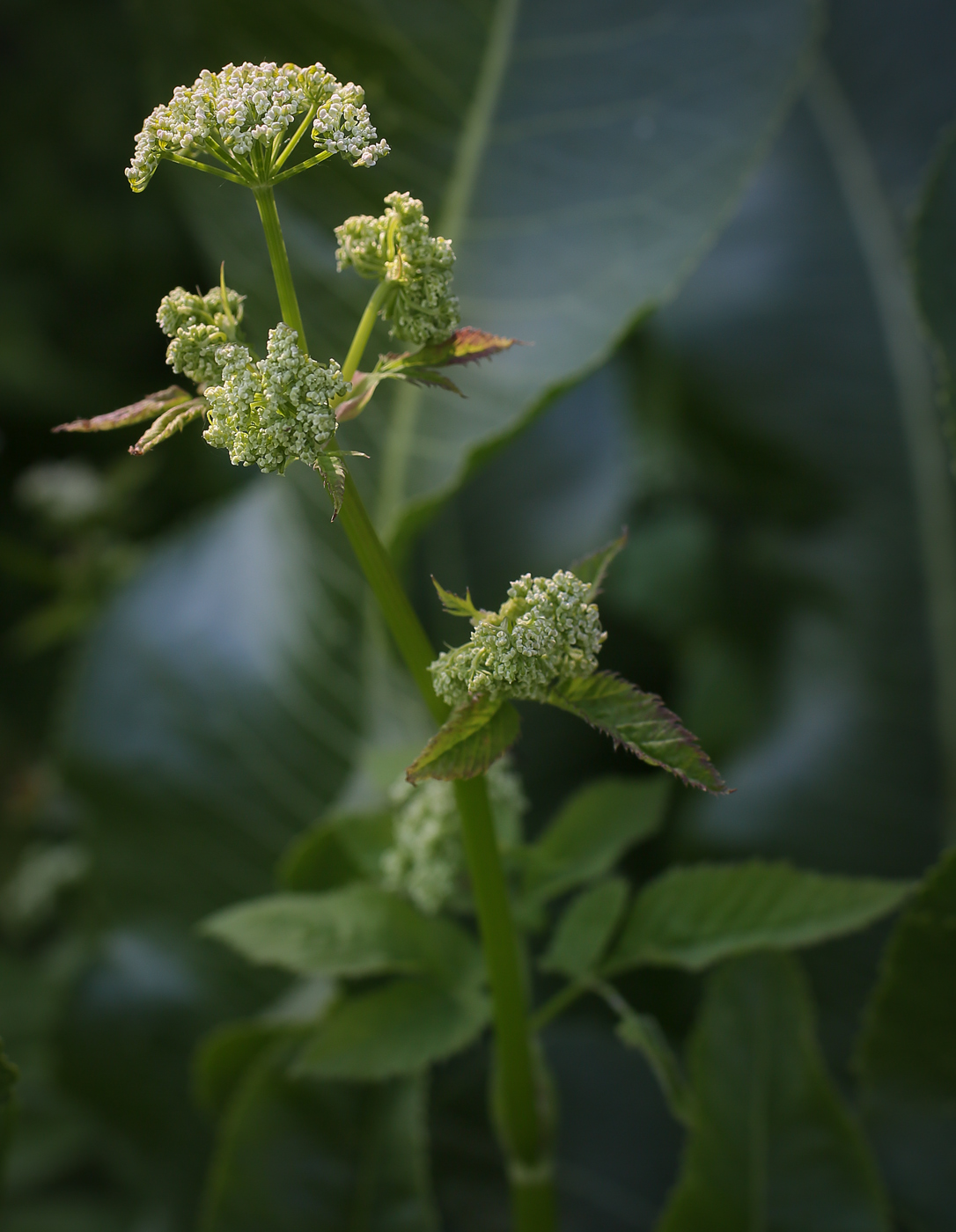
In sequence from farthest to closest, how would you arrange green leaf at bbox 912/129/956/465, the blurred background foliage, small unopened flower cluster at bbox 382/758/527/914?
the blurred background foliage → green leaf at bbox 912/129/956/465 → small unopened flower cluster at bbox 382/758/527/914

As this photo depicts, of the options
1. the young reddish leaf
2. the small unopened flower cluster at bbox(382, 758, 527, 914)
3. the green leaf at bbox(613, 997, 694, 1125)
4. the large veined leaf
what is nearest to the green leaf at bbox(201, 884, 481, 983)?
the small unopened flower cluster at bbox(382, 758, 527, 914)

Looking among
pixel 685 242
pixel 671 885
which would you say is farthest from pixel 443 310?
pixel 685 242

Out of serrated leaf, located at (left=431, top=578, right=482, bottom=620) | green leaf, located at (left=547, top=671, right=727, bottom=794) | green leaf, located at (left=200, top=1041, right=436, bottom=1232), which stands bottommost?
green leaf, located at (left=200, top=1041, right=436, bottom=1232)

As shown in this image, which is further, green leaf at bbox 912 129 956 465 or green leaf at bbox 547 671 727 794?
green leaf at bbox 912 129 956 465

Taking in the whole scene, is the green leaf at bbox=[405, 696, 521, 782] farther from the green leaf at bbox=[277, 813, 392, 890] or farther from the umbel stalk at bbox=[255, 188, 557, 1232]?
the green leaf at bbox=[277, 813, 392, 890]

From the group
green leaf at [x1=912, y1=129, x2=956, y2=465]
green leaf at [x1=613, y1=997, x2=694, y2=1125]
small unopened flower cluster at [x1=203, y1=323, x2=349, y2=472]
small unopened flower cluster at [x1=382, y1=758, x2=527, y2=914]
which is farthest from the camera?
green leaf at [x1=912, y1=129, x2=956, y2=465]
